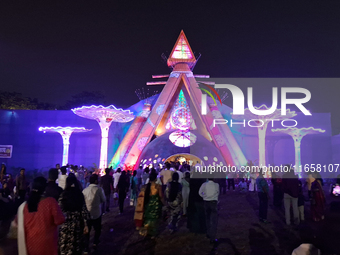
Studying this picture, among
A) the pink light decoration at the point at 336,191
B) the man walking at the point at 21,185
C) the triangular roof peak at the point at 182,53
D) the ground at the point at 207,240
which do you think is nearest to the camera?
the ground at the point at 207,240

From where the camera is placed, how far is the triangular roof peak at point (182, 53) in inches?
1080

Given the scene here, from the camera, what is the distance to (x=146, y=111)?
27.8 metres

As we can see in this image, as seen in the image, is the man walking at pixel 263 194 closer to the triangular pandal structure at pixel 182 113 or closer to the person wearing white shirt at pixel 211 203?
the person wearing white shirt at pixel 211 203

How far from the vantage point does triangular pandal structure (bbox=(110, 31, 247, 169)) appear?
25031 millimetres

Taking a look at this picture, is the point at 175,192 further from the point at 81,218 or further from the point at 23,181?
the point at 23,181

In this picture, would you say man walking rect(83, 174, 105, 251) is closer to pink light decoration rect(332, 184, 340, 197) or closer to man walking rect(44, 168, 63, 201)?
man walking rect(44, 168, 63, 201)

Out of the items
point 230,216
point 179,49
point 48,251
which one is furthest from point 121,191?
point 179,49

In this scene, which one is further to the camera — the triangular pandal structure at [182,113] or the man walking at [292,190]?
the triangular pandal structure at [182,113]

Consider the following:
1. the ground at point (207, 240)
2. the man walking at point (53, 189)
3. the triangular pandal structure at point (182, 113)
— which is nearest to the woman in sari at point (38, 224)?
the man walking at point (53, 189)

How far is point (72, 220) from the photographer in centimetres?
487

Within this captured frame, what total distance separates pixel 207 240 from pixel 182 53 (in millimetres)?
22411

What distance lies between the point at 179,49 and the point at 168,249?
2333 cm

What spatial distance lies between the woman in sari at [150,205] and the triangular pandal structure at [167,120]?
17688 millimetres

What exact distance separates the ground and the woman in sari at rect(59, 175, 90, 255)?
177cm
